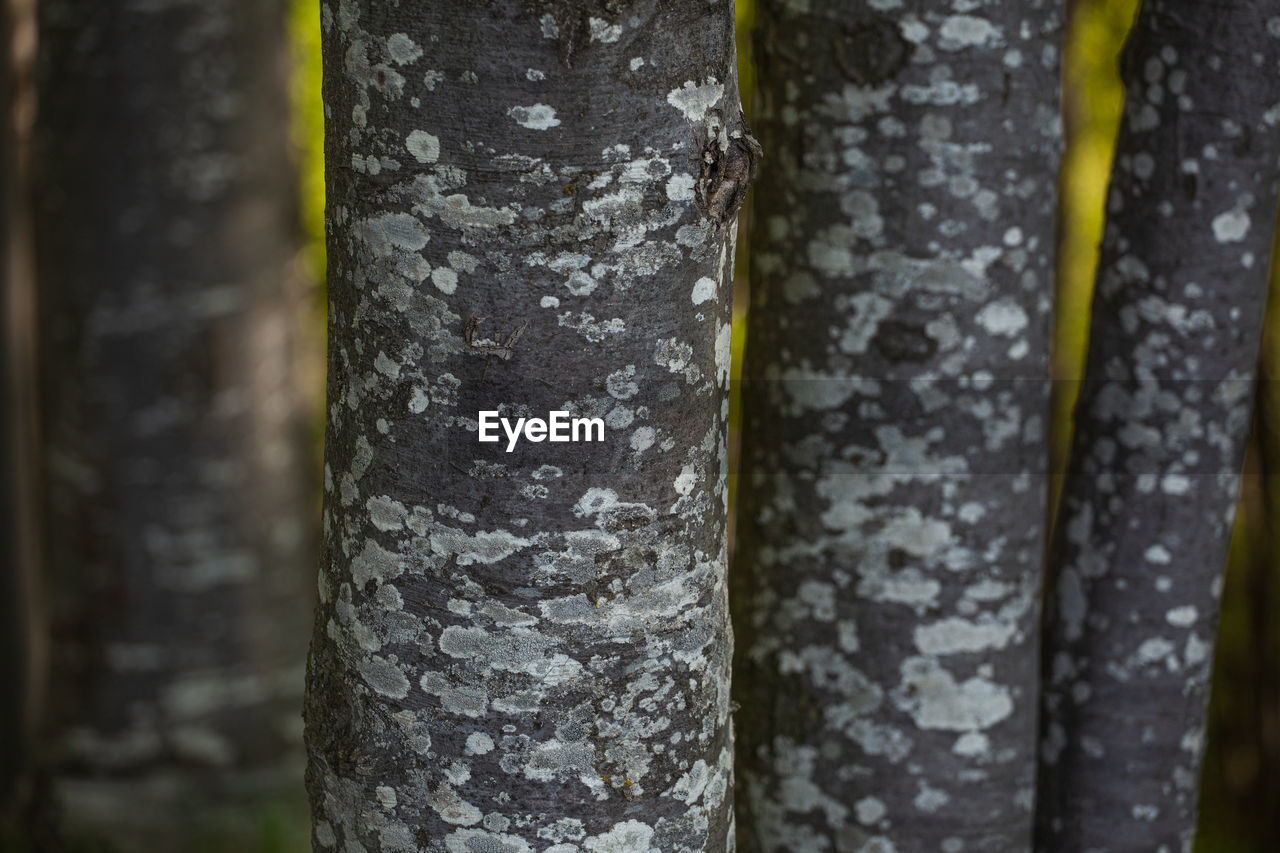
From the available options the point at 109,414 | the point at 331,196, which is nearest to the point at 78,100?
the point at 109,414

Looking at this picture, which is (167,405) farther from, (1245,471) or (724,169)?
(1245,471)

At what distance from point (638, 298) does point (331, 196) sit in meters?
0.36

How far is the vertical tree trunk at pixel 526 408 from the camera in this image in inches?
43.2

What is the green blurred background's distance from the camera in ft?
16.5

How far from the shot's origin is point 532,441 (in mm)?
1139

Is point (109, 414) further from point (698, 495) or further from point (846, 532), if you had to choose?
point (698, 495)

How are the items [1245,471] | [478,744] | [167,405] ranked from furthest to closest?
[1245,471]
[167,405]
[478,744]

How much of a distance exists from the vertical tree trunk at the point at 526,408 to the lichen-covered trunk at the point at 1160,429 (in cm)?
98

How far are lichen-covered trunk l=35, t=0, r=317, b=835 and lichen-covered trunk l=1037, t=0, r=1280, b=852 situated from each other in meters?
2.61

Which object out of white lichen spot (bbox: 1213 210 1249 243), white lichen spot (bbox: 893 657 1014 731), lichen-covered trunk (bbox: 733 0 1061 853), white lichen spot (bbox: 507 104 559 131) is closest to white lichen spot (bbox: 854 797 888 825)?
lichen-covered trunk (bbox: 733 0 1061 853)

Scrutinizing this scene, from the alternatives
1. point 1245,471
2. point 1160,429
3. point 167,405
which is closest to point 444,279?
point 1160,429

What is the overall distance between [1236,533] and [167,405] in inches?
196

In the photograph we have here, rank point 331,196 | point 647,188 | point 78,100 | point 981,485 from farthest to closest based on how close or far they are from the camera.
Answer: point 78,100 < point 981,485 < point 331,196 < point 647,188

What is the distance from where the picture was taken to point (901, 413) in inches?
71.7
